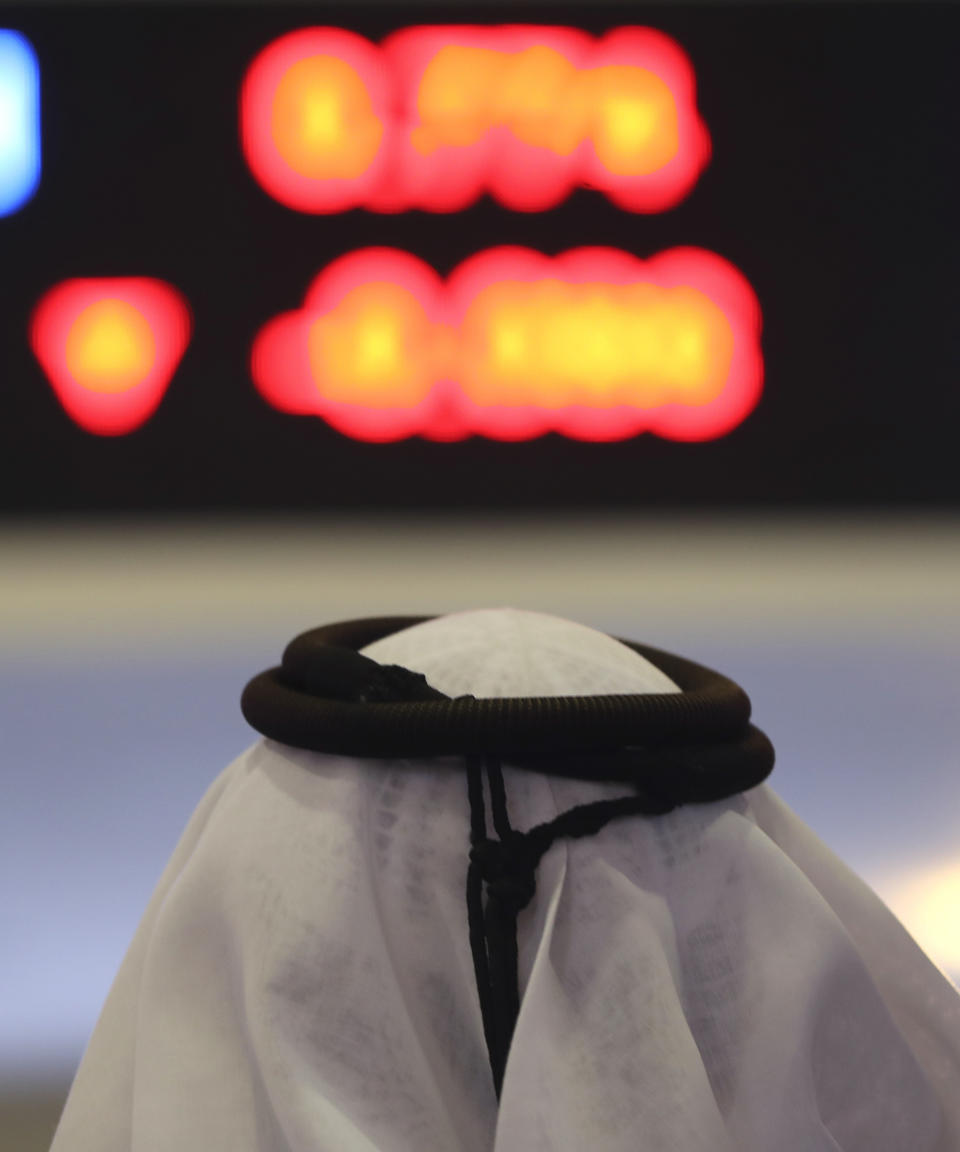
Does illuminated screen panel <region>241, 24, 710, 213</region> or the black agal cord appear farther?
illuminated screen panel <region>241, 24, 710, 213</region>

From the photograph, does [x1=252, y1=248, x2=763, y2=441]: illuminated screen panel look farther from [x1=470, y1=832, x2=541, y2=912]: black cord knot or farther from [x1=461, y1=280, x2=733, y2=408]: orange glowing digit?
[x1=470, y1=832, x2=541, y2=912]: black cord knot

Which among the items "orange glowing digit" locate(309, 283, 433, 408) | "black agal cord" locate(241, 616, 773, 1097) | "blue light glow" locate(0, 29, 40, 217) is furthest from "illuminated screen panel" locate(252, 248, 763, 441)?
"black agal cord" locate(241, 616, 773, 1097)

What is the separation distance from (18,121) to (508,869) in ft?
5.80

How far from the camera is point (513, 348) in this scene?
5.87 ft

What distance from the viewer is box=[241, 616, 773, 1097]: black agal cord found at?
14.3 inches

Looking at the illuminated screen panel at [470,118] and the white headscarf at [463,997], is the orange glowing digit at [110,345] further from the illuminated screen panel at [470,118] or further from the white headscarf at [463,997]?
the white headscarf at [463,997]

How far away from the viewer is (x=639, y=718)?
0.38 metres

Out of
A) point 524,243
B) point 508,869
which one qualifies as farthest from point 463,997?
point 524,243

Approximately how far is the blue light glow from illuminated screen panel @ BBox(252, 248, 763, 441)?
16.8 inches

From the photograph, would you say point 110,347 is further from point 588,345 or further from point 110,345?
point 588,345

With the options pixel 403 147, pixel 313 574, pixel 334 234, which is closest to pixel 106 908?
pixel 313 574

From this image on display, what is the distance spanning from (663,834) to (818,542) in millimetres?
1605

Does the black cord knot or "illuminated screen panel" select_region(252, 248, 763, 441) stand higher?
"illuminated screen panel" select_region(252, 248, 763, 441)

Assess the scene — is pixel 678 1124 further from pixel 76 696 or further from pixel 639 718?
pixel 76 696
